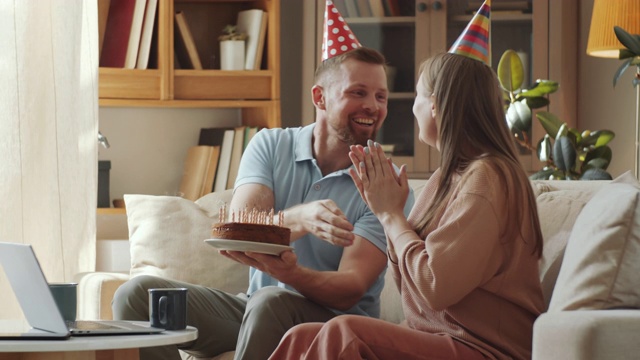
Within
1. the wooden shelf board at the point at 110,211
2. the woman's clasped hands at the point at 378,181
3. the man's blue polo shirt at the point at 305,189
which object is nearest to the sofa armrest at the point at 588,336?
the woman's clasped hands at the point at 378,181

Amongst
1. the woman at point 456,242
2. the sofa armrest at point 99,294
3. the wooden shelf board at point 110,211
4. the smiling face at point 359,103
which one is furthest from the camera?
the wooden shelf board at point 110,211

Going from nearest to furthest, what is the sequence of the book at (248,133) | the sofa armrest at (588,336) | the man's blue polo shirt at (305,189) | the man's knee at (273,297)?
1. the sofa armrest at (588,336)
2. the man's knee at (273,297)
3. the man's blue polo shirt at (305,189)
4. the book at (248,133)

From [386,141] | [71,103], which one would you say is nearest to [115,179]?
[71,103]

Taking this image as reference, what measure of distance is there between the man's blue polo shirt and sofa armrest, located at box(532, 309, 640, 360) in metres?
0.85

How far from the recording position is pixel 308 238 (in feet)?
8.36

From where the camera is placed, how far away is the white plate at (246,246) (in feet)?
6.73

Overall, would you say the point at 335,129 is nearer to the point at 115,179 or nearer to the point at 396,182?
the point at 396,182

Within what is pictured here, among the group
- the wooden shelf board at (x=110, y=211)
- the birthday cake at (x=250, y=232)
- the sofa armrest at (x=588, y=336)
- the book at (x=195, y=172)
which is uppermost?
the book at (x=195, y=172)

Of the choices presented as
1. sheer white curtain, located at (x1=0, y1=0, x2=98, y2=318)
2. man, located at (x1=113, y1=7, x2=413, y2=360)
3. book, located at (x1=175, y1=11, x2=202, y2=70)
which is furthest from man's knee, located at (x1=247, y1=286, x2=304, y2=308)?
book, located at (x1=175, y1=11, x2=202, y2=70)

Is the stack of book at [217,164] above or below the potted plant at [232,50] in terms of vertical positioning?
below

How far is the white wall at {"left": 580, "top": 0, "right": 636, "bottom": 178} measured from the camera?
14.0 feet

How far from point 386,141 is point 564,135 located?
92 centimetres

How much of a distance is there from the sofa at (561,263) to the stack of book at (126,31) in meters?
0.91

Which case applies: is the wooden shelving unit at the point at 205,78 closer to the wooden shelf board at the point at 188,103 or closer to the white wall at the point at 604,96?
the wooden shelf board at the point at 188,103
